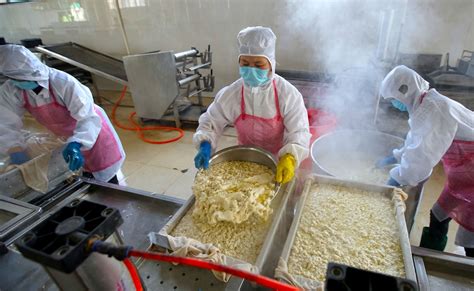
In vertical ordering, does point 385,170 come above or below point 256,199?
below

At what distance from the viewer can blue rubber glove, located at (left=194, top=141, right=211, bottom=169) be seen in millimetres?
1235

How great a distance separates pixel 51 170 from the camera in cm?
136

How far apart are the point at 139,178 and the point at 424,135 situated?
2716mm

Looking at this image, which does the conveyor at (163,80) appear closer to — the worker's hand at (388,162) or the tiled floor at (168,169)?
the tiled floor at (168,169)

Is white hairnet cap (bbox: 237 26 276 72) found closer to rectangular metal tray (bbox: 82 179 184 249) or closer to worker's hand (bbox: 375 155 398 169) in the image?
rectangular metal tray (bbox: 82 179 184 249)

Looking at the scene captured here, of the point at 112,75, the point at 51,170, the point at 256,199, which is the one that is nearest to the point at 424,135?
the point at 256,199

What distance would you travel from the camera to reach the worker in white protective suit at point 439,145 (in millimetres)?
1284

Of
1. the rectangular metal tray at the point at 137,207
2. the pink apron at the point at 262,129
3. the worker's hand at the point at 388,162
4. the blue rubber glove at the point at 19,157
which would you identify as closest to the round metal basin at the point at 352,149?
the worker's hand at the point at 388,162

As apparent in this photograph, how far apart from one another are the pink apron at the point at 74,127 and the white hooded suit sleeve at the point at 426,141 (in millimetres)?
1884

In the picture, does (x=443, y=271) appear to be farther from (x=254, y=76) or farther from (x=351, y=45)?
(x=351, y=45)

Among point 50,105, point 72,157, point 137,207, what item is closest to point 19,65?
point 50,105

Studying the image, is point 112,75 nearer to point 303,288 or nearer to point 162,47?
point 162,47

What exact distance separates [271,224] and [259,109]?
0.70m

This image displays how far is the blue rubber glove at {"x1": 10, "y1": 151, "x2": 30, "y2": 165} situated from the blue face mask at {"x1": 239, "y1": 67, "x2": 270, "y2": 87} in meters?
1.27
